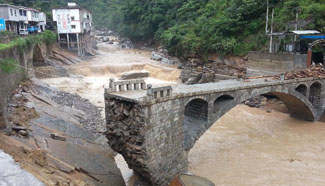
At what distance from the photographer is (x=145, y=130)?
40.4 feet

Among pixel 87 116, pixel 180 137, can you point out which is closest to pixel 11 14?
pixel 87 116

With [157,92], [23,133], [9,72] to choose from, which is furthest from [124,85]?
[9,72]

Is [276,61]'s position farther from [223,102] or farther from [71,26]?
[71,26]

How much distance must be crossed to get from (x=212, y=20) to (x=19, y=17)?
31.8 metres

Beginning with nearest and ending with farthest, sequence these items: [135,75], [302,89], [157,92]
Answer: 1. [157,92]
2. [302,89]
3. [135,75]

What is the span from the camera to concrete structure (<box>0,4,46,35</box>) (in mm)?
37781

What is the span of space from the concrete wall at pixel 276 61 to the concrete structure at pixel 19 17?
115ft

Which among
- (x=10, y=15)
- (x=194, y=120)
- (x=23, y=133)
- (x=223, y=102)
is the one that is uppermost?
(x=10, y=15)

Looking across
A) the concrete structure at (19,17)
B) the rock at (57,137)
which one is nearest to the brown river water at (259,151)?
the rock at (57,137)

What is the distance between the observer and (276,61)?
29.0 m

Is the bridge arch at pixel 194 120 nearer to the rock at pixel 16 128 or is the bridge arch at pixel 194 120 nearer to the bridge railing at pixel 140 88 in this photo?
the bridge railing at pixel 140 88

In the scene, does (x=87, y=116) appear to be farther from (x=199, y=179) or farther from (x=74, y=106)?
(x=199, y=179)

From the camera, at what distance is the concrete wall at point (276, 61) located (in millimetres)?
27047

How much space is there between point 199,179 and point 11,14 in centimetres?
3952
